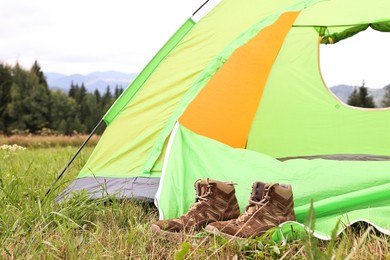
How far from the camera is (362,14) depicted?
264 cm

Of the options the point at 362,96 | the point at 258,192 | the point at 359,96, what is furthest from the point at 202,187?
the point at 359,96

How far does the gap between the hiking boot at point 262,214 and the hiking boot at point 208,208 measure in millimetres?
94

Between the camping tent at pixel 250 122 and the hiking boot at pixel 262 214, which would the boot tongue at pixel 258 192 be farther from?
the camping tent at pixel 250 122

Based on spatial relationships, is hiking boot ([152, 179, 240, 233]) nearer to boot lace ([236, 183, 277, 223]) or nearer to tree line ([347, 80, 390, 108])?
boot lace ([236, 183, 277, 223])

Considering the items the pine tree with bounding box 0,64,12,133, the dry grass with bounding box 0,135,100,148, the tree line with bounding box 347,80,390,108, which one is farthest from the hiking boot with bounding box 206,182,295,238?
the pine tree with bounding box 0,64,12,133

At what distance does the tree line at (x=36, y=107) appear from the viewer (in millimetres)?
23406

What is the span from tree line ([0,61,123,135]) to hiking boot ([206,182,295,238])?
71.3 feet

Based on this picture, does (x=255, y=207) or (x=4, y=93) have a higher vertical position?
(x=4, y=93)

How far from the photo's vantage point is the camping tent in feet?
6.04

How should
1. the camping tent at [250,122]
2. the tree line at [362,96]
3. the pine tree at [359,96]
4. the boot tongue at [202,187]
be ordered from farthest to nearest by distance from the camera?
the pine tree at [359,96] → the tree line at [362,96] → the camping tent at [250,122] → the boot tongue at [202,187]

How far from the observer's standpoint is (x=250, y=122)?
9.66 feet

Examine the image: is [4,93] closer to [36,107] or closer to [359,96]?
[36,107]

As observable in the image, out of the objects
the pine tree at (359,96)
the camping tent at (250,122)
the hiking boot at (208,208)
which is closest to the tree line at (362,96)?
the pine tree at (359,96)

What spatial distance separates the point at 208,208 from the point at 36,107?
23449 mm
